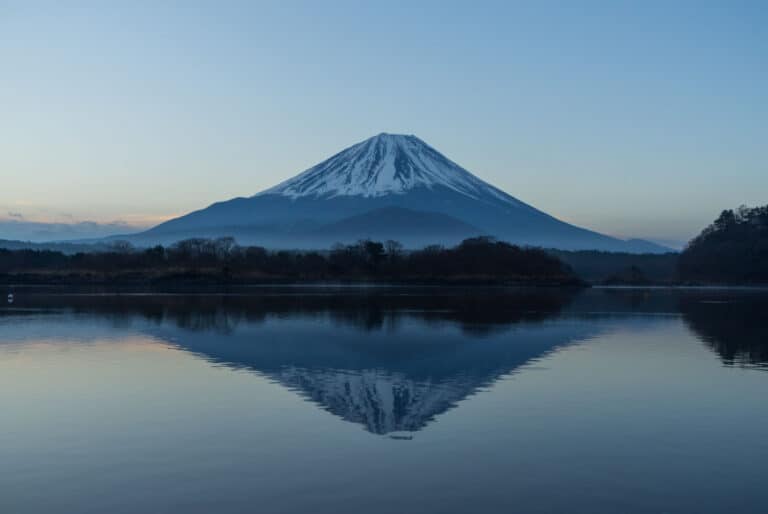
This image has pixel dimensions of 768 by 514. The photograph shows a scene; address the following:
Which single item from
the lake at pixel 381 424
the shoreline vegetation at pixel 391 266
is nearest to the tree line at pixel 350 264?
the shoreline vegetation at pixel 391 266

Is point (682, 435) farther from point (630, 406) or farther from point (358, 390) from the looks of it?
point (358, 390)

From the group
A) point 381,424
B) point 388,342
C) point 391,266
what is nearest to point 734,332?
point 388,342

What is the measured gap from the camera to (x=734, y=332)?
27.5 metres

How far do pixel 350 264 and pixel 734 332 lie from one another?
6776cm

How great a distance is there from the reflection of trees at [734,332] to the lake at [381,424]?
0.28 m

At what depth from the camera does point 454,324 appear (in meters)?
30.1

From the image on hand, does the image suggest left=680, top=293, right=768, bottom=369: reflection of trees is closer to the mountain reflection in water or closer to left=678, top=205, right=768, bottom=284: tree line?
the mountain reflection in water

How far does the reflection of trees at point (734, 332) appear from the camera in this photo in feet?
67.0

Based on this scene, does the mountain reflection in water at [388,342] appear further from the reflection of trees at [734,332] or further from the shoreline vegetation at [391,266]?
Answer: the shoreline vegetation at [391,266]

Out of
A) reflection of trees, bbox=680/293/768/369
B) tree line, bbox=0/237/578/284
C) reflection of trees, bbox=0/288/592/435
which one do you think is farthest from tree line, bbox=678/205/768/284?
reflection of trees, bbox=0/288/592/435

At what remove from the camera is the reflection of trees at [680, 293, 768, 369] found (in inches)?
804

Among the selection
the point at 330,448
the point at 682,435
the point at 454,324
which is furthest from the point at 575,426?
the point at 454,324

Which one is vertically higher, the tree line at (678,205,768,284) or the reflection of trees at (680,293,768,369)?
the tree line at (678,205,768,284)

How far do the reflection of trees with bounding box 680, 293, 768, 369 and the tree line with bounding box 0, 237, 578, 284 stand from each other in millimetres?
47122
